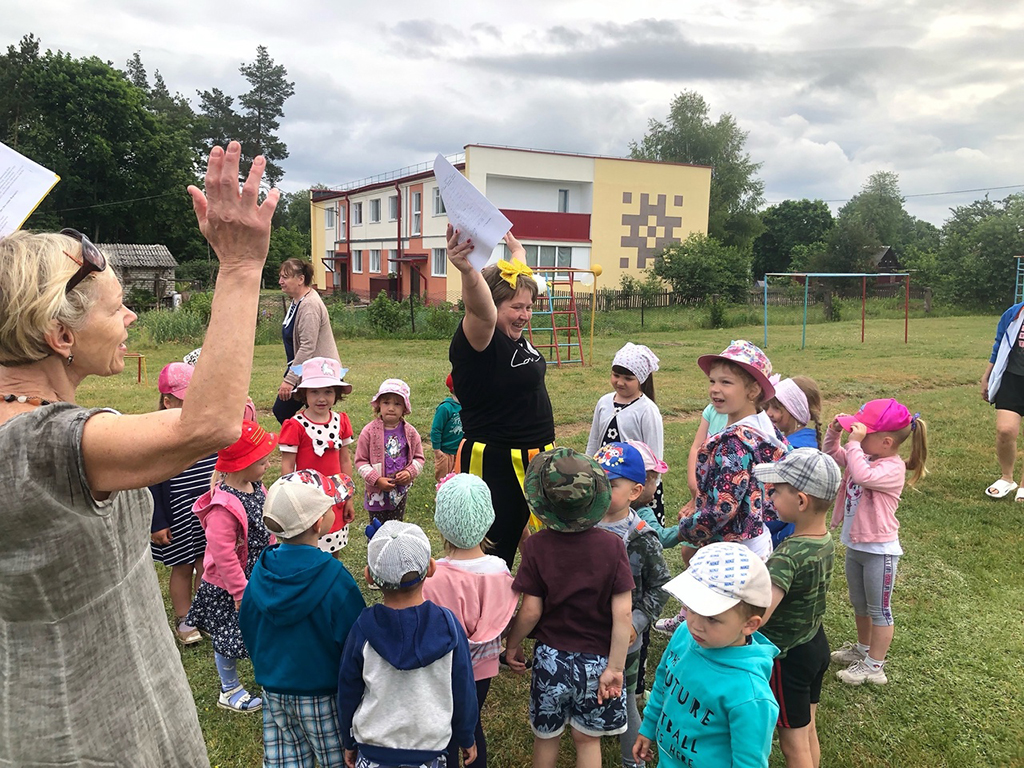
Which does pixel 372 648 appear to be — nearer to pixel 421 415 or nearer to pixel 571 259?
pixel 421 415

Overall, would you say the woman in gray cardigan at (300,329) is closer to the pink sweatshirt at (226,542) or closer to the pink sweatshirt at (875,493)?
the pink sweatshirt at (226,542)

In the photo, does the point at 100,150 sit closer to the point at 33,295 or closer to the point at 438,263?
the point at 438,263

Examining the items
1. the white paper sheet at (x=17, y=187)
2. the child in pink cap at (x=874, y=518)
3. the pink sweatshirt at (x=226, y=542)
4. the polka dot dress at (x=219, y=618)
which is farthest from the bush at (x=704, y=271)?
the white paper sheet at (x=17, y=187)

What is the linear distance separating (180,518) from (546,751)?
2.42m

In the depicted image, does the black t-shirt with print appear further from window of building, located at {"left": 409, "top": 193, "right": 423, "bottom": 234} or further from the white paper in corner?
window of building, located at {"left": 409, "top": 193, "right": 423, "bottom": 234}

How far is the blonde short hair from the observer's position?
1368 millimetres

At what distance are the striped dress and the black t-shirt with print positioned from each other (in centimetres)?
161

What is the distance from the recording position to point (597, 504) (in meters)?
2.53

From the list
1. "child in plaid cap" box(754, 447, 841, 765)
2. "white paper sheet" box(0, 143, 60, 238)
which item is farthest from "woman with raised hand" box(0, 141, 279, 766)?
"child in plaid cap" box(754, 447, 841, 765)

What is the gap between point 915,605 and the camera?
4406 millimetres

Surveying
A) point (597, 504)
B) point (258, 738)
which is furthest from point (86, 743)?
point (258, 738)

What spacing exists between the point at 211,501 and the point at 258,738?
113 cm

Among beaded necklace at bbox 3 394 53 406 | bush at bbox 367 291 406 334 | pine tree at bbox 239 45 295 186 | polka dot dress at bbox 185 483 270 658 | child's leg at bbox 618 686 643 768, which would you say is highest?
pine tree at bbox 239 45 295 186

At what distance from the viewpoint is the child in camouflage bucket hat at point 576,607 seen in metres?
2.54
